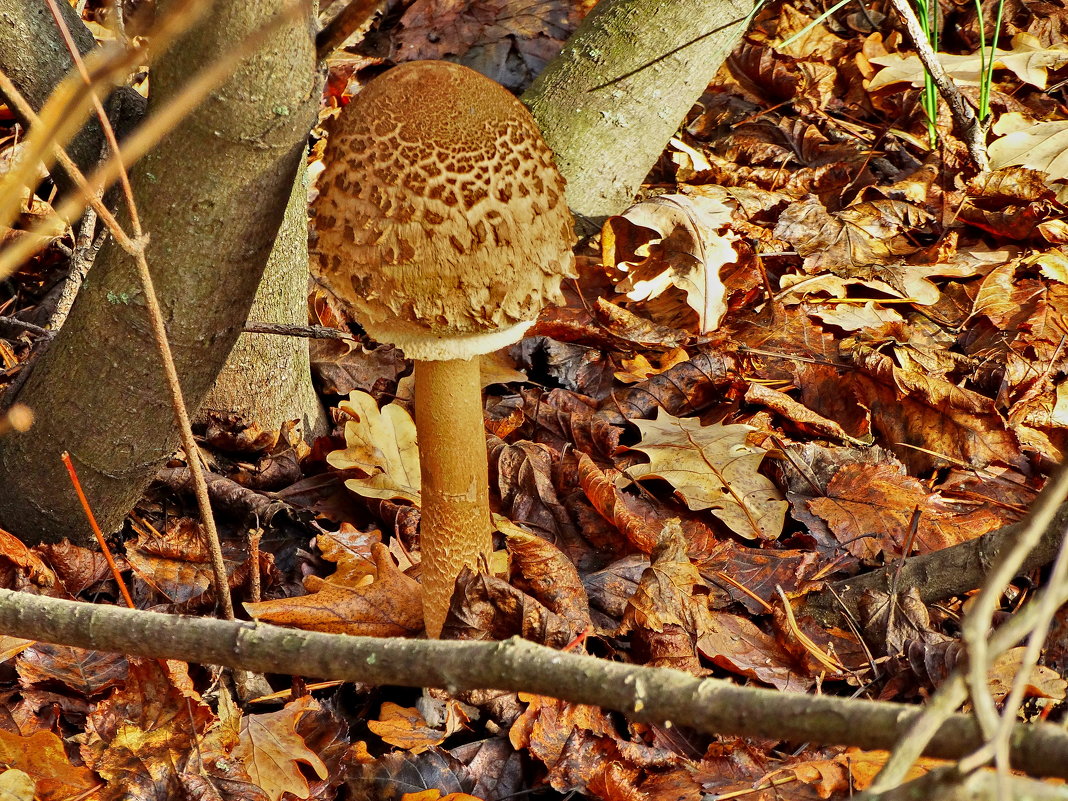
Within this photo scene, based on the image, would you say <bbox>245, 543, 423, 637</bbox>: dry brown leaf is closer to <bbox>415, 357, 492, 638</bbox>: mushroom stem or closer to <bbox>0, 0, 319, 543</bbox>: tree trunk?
<bbox>415, 357, 492, 638</bbox>: mushroom stem

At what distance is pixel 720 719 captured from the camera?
1.30 metres

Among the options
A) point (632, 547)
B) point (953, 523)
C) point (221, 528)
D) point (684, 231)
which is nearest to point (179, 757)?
point (221, 528)

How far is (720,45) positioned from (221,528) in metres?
2.50

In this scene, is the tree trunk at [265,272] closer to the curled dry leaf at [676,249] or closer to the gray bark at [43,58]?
the gray bark at [43,58]

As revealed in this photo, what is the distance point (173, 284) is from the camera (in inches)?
88.9

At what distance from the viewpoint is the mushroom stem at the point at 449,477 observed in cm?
233

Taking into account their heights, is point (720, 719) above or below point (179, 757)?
above

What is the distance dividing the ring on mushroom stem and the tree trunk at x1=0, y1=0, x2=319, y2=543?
0.20 metres

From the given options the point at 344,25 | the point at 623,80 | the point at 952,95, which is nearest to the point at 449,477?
the point at 344,25

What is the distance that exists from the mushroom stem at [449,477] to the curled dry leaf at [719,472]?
0.72m

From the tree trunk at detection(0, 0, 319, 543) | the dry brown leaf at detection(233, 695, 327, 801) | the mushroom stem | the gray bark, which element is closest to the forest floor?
the dry brown leaf at detection(233, 695, 327, 801)

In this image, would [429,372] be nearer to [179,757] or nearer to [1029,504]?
[179,757]

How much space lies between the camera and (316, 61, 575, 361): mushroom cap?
187cm

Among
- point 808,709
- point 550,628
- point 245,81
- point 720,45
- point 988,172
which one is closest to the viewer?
point 808,709
